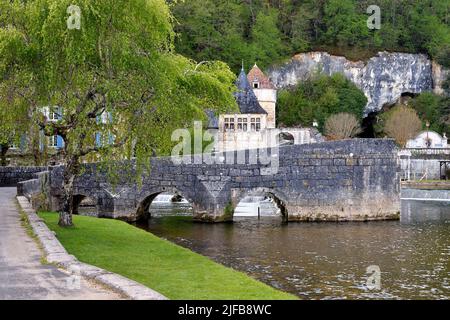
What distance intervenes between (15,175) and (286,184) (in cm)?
1366

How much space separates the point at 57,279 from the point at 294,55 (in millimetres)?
82328

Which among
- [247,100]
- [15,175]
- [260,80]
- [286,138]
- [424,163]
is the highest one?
[260,80]

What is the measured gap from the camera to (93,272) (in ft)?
42.1

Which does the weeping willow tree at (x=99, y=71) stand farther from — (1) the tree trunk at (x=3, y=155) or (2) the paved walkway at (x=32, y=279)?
(1) the tree trunk at (x=3, y=155)

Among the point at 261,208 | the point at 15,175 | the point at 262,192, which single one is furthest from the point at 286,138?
the point at 15,175

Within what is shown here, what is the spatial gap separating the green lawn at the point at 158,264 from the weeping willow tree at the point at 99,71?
239 centimetres

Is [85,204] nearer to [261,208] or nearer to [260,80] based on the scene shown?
[261,208]

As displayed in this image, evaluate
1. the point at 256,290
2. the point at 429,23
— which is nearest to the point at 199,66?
the point at 256,290

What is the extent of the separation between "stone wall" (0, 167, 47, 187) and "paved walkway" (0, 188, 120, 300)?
20227 mm

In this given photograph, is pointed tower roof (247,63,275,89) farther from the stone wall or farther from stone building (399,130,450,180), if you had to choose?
the stone wall

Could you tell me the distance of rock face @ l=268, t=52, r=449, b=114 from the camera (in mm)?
91250

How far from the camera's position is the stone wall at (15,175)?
3694 cm
